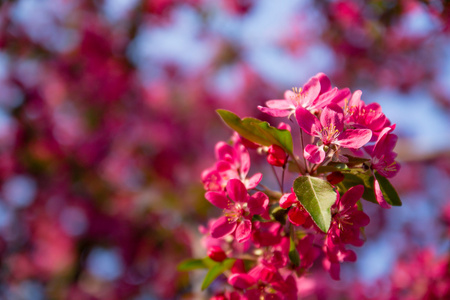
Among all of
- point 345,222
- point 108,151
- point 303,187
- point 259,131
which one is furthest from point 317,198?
point 108,151

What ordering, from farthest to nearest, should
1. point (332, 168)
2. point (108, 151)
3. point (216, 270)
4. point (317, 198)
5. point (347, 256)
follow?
point (108, 151)
point (216, 270)
point (347, 256)
point (332, 168)
point (317, 198)

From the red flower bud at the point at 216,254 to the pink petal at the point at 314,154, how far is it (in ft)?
1.47

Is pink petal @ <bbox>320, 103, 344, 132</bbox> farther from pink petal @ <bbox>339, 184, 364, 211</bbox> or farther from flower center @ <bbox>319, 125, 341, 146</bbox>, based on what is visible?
pink petal @ <bbox>339, 184, 364, 211</bbox>

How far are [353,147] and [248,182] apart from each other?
1.03ft

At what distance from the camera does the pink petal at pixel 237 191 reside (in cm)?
112

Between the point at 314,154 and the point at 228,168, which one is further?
the point at 228,168

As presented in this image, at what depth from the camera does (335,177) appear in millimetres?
1068

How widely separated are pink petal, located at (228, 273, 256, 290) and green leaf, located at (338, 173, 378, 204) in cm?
38

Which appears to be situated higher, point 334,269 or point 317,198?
point 317,198

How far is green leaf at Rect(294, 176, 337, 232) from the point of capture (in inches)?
37.1

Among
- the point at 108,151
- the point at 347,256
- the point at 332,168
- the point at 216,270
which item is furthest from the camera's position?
the point at 108,151

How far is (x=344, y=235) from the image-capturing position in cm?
109

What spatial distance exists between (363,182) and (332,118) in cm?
22

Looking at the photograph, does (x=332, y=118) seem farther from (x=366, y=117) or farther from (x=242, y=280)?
(x=242, y=280)
